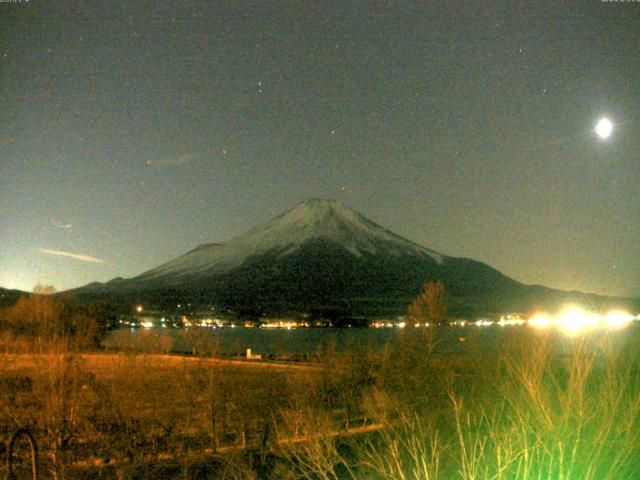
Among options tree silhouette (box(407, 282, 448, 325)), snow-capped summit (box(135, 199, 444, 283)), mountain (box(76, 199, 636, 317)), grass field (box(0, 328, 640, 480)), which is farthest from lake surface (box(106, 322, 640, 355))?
snow-capped summit (box(135, 199, 444, 283))

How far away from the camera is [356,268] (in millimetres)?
130375

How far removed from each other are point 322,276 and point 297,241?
13.5m

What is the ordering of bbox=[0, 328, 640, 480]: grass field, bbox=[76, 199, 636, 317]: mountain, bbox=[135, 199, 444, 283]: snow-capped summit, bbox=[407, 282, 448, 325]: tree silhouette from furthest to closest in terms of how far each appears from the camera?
bbox=[135, 199, 444, 283]: snow-capped summit
bbox=[76, 199, 636, 317]: mountain
bbox=[407, 282, 448, 325]: tree silhouette
bbox=[0, 328, 640, 480]: grass field

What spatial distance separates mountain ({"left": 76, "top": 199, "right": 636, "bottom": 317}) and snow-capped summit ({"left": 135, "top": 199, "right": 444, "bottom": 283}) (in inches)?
8.0

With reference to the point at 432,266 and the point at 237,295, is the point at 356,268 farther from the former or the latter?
the point at 237,295

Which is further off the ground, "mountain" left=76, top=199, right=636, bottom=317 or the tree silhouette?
"mountain" left=76, top=199, right=636, bottom=317

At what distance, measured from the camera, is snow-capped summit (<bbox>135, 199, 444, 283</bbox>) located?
445 ft

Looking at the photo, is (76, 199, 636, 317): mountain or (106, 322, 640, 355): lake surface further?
(76, 199, 636, 317): mountain

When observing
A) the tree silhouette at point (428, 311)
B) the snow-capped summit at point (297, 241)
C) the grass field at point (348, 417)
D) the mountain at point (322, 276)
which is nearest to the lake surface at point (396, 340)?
the grass field at point (348, 417)

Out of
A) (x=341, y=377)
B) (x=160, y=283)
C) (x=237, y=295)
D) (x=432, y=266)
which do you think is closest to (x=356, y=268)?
(x=432, y=266)

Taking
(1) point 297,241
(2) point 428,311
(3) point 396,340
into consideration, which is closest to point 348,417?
(2) point 428,311

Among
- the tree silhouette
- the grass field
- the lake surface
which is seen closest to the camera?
the grass field

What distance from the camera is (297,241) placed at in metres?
140

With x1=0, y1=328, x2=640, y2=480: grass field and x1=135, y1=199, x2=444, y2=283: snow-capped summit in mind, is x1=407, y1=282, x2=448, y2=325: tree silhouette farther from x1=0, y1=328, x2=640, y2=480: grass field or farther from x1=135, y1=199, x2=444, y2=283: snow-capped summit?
x1=135, y1=199, x2=444, y2=283: snow-capped summit
